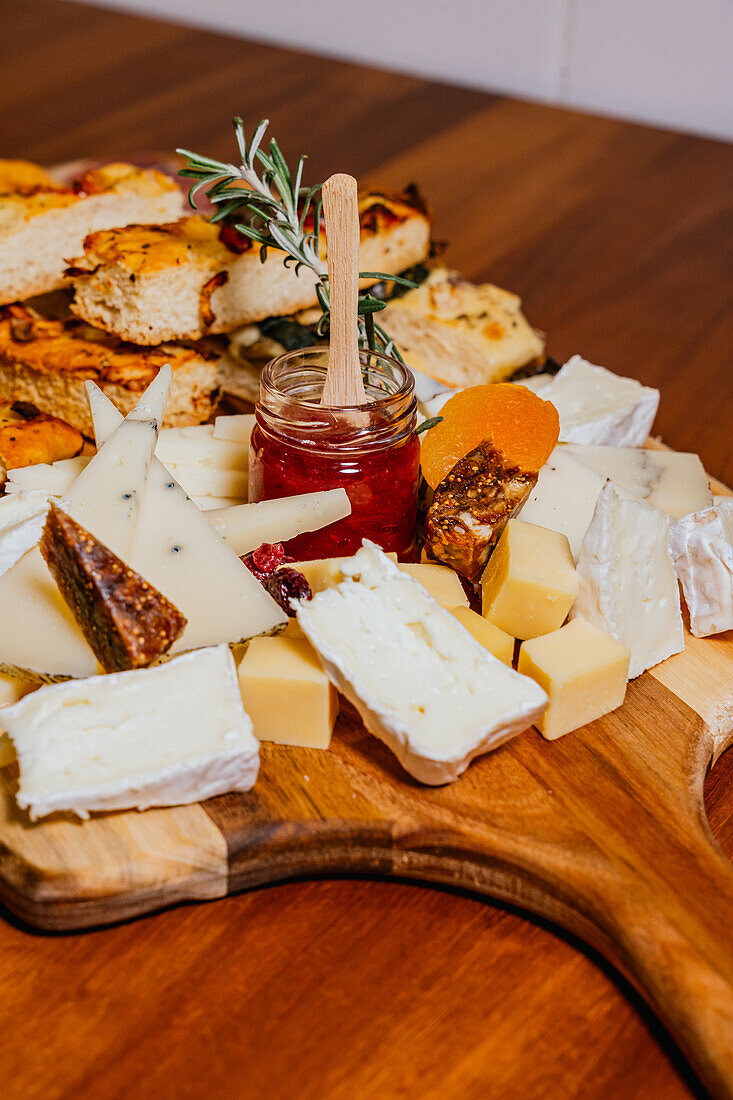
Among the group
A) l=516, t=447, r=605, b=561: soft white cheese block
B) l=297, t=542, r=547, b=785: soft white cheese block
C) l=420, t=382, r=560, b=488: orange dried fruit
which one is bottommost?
l=516, t=447, r=605, b=561: soft white cheese block

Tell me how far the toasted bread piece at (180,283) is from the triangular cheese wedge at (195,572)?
0.50 m

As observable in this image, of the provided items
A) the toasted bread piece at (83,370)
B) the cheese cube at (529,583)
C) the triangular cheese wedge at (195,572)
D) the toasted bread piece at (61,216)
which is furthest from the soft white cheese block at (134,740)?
the toasted bread piece at (61,216)

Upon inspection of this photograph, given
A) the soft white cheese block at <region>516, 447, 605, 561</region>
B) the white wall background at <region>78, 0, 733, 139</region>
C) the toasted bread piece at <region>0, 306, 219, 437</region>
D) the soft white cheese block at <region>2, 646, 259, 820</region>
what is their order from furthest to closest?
the white wall background at <region>78, 0, 733, 139</region>, the toasted bread piece at <region>0, 306, 219, 437</region>, the soft white cheese block at <region>516, 447, 605, 561</region>, the soft white cheese block at <region>2, 646, 259, 820</region>

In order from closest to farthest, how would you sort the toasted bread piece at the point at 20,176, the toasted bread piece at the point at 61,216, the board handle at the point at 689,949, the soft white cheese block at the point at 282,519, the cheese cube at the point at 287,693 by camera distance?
the board handle at the point at 689,949 < the cheese cube at the point at 287,693 < the soft white cheese block at the point at 282,519 < the toasted bread piece at the point at 61,216 < the toasted bread piece at the point at 20,176

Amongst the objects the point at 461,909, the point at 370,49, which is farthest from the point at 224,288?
the point at 370,49

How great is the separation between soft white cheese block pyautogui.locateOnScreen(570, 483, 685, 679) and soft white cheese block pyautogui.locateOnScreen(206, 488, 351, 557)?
0.35 m

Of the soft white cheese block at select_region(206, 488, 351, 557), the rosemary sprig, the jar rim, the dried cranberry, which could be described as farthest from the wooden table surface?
the rosemary sprig

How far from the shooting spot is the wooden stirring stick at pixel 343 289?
4.62ft

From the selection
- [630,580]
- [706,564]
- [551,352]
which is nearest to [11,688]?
[630,580]

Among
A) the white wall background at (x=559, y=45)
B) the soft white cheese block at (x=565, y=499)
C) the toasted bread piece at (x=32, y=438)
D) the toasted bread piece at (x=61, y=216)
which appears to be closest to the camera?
the soft white cheese block at (x=565, y=499)

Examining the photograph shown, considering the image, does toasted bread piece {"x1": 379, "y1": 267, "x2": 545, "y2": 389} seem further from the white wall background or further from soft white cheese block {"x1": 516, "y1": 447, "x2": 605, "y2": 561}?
the white wall background

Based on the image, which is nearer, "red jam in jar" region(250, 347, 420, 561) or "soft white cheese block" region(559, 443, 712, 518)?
"red jam in jar" region(250, 347, 420, 561)

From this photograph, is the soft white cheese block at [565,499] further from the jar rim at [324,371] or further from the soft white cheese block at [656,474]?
the jar rim at [324,371]

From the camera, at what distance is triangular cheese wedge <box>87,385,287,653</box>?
133 cm
